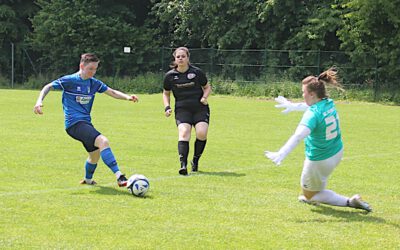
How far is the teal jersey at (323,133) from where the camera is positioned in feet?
24.6

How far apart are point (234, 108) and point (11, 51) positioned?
23.6m

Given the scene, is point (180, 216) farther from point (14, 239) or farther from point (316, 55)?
point (316, 55)

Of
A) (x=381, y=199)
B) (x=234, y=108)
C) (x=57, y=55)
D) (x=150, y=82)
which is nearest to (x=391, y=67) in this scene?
(x=234, y=108)

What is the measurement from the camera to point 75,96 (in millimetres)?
9211

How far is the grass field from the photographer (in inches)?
251

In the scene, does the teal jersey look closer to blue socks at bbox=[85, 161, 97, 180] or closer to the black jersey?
blue socks at bbox=[85, 161, 97, 180]

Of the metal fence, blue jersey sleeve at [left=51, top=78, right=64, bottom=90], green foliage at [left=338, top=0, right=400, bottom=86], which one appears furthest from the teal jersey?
the metal fence

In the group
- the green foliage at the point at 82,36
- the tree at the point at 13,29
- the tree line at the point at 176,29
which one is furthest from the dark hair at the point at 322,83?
the tree at the point at 13,29

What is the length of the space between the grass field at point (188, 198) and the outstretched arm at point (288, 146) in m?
0.66

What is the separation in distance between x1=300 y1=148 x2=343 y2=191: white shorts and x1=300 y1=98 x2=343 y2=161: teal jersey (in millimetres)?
48

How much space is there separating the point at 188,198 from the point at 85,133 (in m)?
1.65

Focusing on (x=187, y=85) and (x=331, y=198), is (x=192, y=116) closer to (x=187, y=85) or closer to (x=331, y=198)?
(x=187, y=85)

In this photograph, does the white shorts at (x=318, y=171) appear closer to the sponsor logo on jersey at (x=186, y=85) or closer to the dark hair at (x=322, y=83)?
the dark hair at (x=322, y=83)

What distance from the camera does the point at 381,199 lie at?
339 inches
